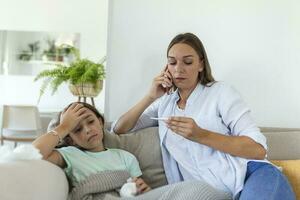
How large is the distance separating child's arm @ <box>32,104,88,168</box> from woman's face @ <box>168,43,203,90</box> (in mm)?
394

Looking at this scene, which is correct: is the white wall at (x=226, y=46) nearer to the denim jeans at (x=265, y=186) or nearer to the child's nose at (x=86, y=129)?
the child's nose at (x=86, y=129)

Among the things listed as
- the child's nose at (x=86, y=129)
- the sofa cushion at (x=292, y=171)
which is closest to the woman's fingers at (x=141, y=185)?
the child's nose at (x=86, y=129)

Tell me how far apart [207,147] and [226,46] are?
2.65 ft

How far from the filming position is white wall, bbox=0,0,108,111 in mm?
5062

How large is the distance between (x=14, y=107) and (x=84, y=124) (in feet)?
8.76

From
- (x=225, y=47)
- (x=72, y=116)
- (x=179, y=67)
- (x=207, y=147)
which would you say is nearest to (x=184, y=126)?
(x=207, y=147)

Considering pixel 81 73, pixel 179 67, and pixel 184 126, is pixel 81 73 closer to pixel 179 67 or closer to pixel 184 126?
pixel 179 67

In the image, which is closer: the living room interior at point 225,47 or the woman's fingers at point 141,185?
the woman's fingers at point 141,185

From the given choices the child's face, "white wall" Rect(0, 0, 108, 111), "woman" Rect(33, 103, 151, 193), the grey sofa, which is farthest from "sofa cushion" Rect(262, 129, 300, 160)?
"white wall" Rect(0, 0, 108, 111)

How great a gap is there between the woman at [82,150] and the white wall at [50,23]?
12.0 feet

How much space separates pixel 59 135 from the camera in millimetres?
1355

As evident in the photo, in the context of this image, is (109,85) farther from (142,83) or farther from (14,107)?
(14,107)

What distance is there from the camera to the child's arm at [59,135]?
1.31 metres

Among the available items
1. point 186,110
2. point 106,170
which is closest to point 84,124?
point 106,170
